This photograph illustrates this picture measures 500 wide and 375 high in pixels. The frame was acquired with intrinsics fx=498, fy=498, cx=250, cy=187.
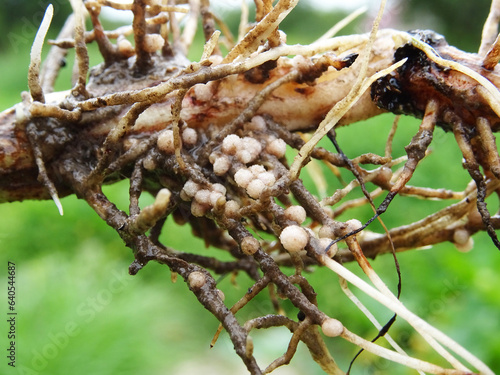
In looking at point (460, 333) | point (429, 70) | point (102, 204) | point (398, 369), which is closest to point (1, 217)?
point (398, 369)

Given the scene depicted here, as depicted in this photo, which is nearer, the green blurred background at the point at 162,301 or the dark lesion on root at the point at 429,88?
the dark lesion on root at the point at 429,88

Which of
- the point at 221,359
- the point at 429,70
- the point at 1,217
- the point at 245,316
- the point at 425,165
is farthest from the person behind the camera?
the point at 425,165

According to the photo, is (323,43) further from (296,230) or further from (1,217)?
(1,217)

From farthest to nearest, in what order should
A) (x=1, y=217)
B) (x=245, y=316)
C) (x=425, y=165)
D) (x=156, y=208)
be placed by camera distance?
(x=425, y=165), (x=1, y=217), (x=245, y=316), (x=156, y=208)

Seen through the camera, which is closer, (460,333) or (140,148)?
(140,148)

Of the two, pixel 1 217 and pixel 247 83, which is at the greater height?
pixel 1 217

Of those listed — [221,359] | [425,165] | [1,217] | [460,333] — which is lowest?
[221,359]

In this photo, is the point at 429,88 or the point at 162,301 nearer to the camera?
the point at 429,88

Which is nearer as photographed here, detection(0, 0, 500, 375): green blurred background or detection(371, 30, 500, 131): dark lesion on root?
detection(371, 30, 500, 131): dark lesion on root
